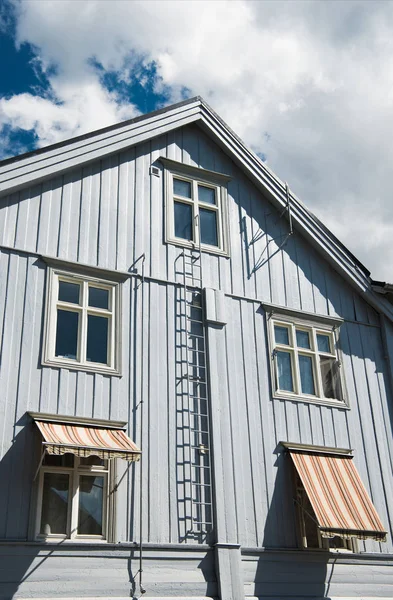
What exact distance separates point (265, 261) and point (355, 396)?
11.7 ft

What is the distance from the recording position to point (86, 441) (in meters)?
11.7

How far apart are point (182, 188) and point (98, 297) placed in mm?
3693

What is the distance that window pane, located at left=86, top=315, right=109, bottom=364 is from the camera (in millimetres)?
13250

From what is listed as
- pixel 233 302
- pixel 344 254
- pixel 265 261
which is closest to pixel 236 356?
pixel 233 302

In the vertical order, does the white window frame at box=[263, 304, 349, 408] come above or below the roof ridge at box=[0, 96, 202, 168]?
A: below

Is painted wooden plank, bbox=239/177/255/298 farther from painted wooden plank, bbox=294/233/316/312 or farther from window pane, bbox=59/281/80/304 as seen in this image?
window pane, bbox=59/281/80/304

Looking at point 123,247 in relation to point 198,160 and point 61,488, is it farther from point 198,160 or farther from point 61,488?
point 61,488

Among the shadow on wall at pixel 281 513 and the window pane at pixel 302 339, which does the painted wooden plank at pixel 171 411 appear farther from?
the window pane at pixel 302 339

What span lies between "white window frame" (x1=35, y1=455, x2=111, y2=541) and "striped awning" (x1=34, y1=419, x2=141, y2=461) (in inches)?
20.6

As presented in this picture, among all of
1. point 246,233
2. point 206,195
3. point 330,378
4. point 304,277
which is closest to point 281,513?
point 330,378

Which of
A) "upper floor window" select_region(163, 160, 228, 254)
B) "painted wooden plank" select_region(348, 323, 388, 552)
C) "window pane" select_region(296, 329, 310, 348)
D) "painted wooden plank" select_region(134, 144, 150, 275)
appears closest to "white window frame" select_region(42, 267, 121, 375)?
"painted wooden plank" select_region(134, 144, 150, 275)

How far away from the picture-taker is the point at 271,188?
1692cm

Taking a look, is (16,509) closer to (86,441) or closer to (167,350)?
(86,441)

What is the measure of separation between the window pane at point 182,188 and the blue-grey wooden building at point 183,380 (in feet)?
0.17
